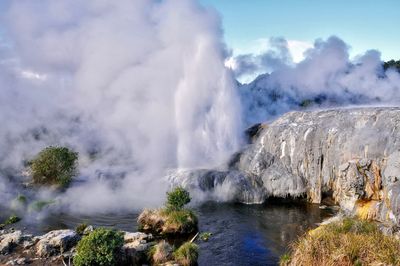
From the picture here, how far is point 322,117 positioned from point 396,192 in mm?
18163

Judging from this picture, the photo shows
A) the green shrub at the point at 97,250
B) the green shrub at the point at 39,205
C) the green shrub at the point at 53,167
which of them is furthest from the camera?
the green shrub at the point at 53,167

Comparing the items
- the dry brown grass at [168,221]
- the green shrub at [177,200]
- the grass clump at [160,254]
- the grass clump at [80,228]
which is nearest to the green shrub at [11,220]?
the grass clump at [80,228]

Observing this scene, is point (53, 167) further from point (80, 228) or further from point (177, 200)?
point (177, 200)

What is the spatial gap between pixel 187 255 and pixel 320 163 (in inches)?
987

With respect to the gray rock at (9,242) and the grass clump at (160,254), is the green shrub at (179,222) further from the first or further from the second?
the gray rock at (9,242)

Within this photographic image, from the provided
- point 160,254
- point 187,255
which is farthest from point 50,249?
point 187,255

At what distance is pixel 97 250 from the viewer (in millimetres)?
29016

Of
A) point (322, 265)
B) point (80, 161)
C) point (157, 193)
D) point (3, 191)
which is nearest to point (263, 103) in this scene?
point (80, 161)

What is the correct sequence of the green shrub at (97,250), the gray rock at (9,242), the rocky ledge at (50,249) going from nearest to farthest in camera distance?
the green shrub at (97,250) → the rocky ledge at (50,249) → the gray rock at (9,242)

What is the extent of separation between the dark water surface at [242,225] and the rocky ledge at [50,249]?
4.74 metres

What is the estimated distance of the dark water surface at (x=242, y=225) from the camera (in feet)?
108

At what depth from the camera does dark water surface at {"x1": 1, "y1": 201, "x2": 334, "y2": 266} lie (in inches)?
1299

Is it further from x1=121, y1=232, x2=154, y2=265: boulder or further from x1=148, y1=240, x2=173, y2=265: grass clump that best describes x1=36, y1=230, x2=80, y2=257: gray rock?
x1=148, y1=240, x2=173, y2=265: grass clump

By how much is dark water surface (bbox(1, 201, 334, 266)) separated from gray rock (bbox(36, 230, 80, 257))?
6.79m
